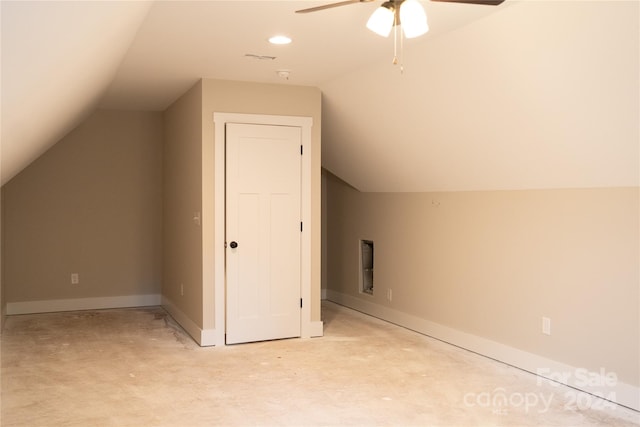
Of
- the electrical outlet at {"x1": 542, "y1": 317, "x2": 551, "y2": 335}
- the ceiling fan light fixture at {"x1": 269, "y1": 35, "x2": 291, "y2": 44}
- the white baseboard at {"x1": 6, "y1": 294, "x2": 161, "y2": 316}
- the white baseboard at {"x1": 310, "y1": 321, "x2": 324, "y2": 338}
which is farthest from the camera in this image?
the white baseboard at {"x1": 6, "y1": 294, "x2": 161, "y2": 316}

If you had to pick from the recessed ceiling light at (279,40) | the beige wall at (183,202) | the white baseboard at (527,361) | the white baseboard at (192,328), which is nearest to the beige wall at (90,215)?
the beige wall at (183,202)

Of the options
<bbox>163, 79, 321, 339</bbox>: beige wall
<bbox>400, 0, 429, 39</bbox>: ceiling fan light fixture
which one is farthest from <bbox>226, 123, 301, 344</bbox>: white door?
Result: <bbox>400, 0, 429, 39</bbox>: ceiling fan light fixture

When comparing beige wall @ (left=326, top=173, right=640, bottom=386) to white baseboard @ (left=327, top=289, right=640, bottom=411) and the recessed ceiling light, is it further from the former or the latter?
the recessed ceiling light

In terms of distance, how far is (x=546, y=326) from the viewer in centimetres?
420

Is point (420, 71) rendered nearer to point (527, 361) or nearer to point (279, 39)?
point (279, 39)

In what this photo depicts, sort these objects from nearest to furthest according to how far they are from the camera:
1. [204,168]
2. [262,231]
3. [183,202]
Result: 1. [204,168]
2. [262,231]
3. [183,202]

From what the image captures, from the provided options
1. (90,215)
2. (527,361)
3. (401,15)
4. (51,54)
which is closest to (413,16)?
(401,15)

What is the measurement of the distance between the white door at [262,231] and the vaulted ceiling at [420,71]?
0.58m

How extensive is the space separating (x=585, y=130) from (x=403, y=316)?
2.87m

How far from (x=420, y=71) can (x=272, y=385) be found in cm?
244

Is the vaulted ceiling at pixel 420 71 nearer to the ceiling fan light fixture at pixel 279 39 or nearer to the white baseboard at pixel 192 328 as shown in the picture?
the ceiling fan light fixture at pixel 279 39

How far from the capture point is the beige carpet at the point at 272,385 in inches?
136

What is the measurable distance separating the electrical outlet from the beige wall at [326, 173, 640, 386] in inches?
1.4

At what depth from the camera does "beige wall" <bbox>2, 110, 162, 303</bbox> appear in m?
6.55
